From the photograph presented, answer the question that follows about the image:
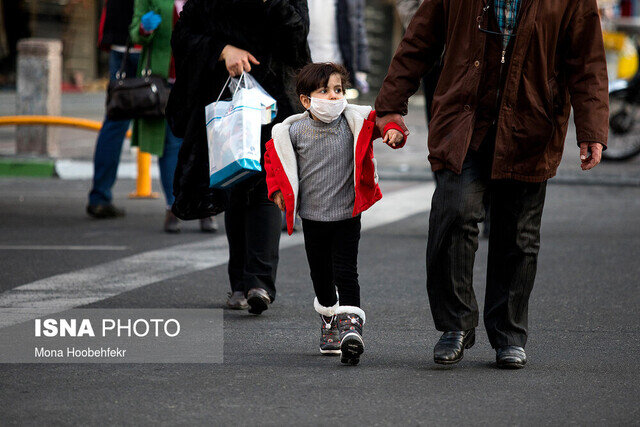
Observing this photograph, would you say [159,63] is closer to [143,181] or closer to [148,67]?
[148,67]

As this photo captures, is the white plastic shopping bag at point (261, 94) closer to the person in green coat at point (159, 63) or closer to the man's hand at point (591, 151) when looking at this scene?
the man's hand at point (591, 151)

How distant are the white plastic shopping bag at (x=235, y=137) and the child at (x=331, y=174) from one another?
0.44 m

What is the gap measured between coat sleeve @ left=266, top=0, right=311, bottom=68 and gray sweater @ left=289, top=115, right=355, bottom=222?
939 millimetres

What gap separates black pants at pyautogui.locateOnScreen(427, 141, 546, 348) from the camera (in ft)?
15.4

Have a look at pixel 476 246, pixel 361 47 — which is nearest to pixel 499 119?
pixel 476 246

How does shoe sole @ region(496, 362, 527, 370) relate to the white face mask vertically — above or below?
below

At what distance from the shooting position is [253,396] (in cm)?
424

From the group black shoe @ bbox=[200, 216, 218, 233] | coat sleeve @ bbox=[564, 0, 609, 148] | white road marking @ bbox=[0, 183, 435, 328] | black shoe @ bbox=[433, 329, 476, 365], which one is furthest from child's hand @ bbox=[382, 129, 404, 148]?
black shoe @ bbox=[200, 216, 218, 233]

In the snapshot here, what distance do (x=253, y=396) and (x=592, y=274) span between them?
11.2 feet

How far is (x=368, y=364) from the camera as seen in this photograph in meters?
4.79

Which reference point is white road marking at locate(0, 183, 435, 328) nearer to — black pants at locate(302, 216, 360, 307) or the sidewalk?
black pants at locate(302, 216, 360, 307)

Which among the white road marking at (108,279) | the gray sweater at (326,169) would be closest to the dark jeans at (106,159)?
the white road marking at (108,279)

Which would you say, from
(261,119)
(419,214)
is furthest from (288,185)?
(419,214)

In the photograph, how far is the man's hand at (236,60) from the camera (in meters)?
5.61
